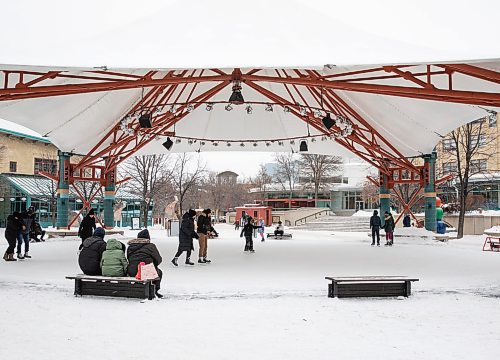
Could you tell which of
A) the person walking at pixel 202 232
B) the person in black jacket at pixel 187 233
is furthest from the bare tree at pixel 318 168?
the person in black jacket at pixel 187 233

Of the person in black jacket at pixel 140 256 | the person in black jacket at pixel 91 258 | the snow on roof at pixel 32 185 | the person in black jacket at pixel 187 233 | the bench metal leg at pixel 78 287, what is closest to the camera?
the person in black jacket at pixel 140 256

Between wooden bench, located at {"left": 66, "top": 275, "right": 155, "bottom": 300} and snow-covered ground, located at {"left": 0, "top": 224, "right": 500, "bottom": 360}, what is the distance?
155mm

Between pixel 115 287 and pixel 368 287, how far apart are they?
14.1 ft

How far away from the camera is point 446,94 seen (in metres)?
10.2

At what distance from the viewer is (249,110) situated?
18.7m

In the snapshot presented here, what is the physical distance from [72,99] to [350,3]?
419 inches

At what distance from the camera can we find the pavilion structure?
12078 mm

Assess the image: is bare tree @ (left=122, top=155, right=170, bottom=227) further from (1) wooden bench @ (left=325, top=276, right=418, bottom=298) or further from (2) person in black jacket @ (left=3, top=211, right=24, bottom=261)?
(1) wooden bench @ (left=325, top=276, right=418, bottom=298)

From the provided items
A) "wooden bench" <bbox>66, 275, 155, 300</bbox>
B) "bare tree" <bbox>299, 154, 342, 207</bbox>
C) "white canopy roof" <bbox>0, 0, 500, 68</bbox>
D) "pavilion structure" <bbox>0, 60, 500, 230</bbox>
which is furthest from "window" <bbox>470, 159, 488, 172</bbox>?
"wooden bench" <bbox>66, 275, 155, 300</bbox>

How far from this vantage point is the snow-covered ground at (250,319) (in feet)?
18.1

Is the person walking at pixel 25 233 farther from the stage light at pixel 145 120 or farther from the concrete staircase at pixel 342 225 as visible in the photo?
the concrete staircase at pixel 342 225

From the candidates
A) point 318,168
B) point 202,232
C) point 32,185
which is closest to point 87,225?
point 202,232

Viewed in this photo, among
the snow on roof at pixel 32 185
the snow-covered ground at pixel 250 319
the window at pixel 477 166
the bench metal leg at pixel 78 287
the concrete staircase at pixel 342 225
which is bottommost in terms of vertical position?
the concrete staircase at pixel 342 225

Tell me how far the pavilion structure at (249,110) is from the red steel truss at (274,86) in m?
0.04
